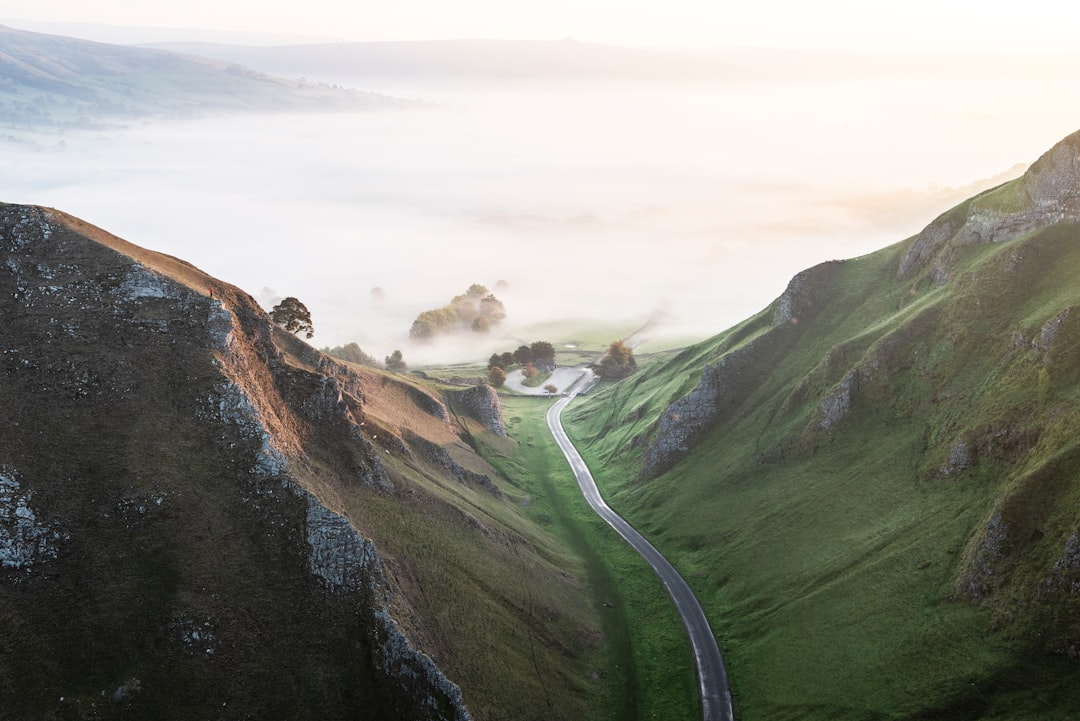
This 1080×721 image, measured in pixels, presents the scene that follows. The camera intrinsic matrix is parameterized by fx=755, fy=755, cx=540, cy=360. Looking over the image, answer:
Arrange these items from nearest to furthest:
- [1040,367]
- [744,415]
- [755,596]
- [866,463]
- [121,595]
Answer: [121,595] → [1040,367] → [755,596] → [866,463] → [744,415]

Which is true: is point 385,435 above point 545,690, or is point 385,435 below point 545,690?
above

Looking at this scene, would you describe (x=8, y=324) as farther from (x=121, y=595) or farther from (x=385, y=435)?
(x=385, y=435)

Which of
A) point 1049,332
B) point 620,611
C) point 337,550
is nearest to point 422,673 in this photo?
point 337,550

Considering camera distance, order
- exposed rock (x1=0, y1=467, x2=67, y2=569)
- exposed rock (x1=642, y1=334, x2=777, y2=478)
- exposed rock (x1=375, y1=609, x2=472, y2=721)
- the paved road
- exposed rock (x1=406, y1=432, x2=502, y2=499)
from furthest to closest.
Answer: exposed rock (x1=642, y1=334, x2=777, y2=478), exposed rock (x1=406, y1=432, x2=502, y2=499), the paved road, exposed rock (x1=375, y1=609, x2=472, y2=721), exposed rock (x1=0, y1=467, x2=67, y2=569)

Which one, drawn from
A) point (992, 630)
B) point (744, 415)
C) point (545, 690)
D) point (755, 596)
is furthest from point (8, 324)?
point (744, 415)

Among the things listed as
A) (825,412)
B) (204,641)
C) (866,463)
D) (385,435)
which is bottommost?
(866,463)

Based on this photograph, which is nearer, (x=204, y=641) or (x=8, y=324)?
(x=204, y=641)

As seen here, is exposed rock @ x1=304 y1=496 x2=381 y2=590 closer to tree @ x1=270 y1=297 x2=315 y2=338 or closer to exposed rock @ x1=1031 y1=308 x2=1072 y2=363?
exposed rock @ x1=1031 y1=308 x2=1072 y2=363

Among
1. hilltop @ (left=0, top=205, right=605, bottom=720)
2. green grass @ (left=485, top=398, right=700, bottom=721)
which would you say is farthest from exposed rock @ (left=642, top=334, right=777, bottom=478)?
hilltop @ (left=0, top=205, right=605, bottom=720)
